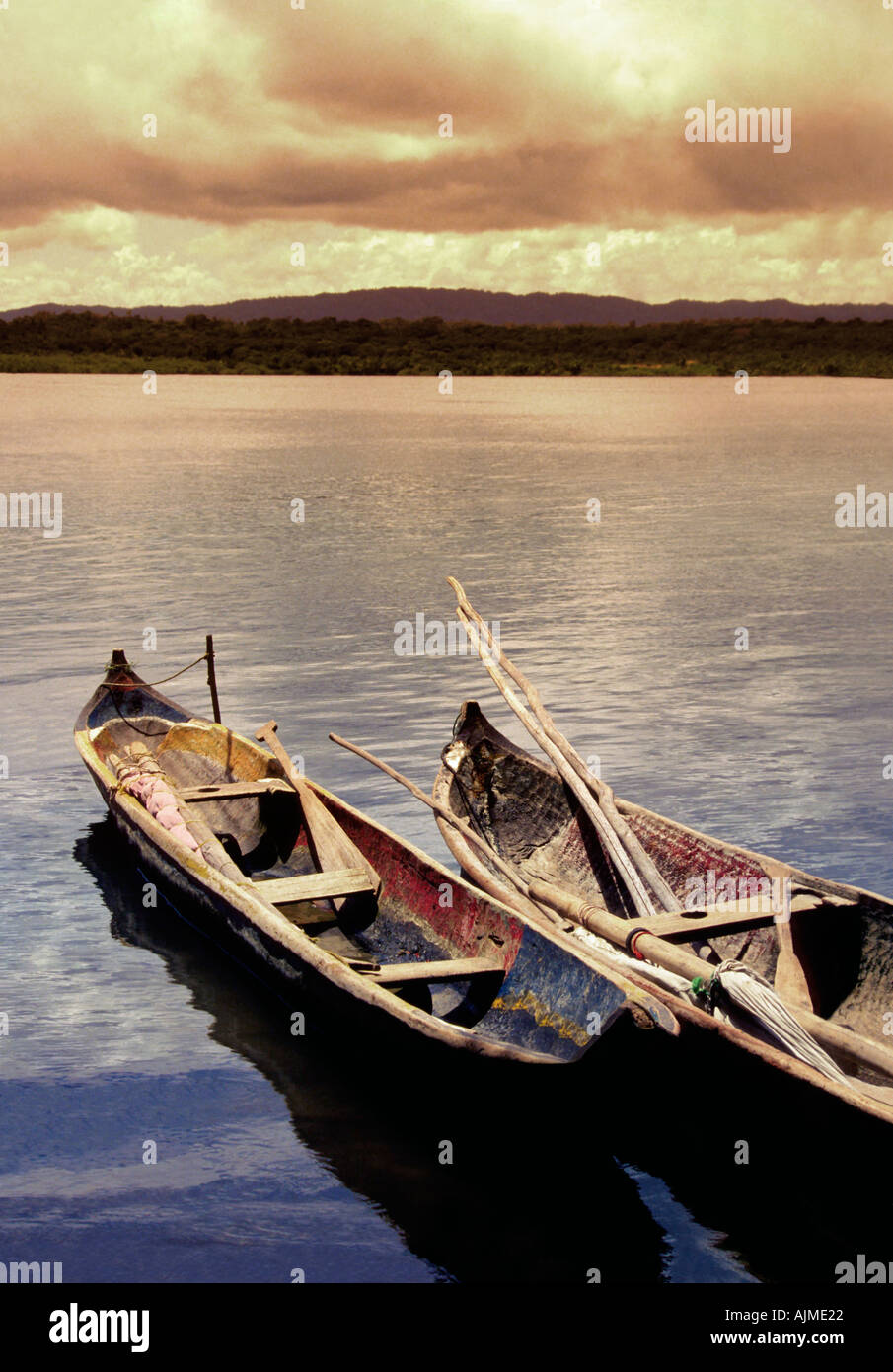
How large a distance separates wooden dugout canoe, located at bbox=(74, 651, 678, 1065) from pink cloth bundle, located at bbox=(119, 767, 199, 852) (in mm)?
24

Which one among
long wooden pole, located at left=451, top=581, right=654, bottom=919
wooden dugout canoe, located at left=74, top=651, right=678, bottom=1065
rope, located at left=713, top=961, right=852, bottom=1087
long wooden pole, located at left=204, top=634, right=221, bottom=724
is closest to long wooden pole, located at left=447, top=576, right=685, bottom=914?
long wooden pole, located at left=451, top=581, right=654, bottom=919

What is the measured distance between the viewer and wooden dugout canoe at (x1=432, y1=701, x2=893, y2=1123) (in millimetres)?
6781

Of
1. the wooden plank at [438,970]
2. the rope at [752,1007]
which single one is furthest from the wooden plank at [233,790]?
the rope at [752,1007]

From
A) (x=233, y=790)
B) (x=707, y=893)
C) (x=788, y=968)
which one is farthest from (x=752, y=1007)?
(x=233, y=790)

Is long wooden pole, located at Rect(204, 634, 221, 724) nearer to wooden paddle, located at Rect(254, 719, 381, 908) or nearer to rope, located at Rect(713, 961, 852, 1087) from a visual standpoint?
wooden paddle, located at Rect(254, 719, 381, 908)

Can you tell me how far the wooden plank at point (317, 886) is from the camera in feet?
29.3

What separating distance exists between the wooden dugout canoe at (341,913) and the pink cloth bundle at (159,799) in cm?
2

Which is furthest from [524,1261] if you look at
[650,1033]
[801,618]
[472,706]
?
[801,618]

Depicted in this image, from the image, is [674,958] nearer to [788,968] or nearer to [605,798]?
[788,968]

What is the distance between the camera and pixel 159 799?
34.5 feet

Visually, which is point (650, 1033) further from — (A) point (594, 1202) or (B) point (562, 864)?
(B) point (562, 864)

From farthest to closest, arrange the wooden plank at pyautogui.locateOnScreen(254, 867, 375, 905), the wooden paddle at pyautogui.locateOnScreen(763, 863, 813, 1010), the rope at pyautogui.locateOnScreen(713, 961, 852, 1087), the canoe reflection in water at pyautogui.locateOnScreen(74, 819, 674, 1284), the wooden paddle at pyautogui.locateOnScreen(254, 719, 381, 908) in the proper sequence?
1. the wooden paddle at pyautogui.locateOnScreen(254, 719, 381, 908)
2. the wooden plank at pyautogui.locateOnScreen(254, 867, 375, 905)
3. the wooden paddle at pyautogui.locateOnScreen(763, 863, 813, 1010)
4. the rope at pyautogui.locateOnScreen(713, 961, 852, 1087)
5. the canoe reflection in water at pyautogui.locateOnScreen(74, 819, 674, 1284)

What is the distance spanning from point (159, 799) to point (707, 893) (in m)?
4.08

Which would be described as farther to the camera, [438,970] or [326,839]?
[326,839]
